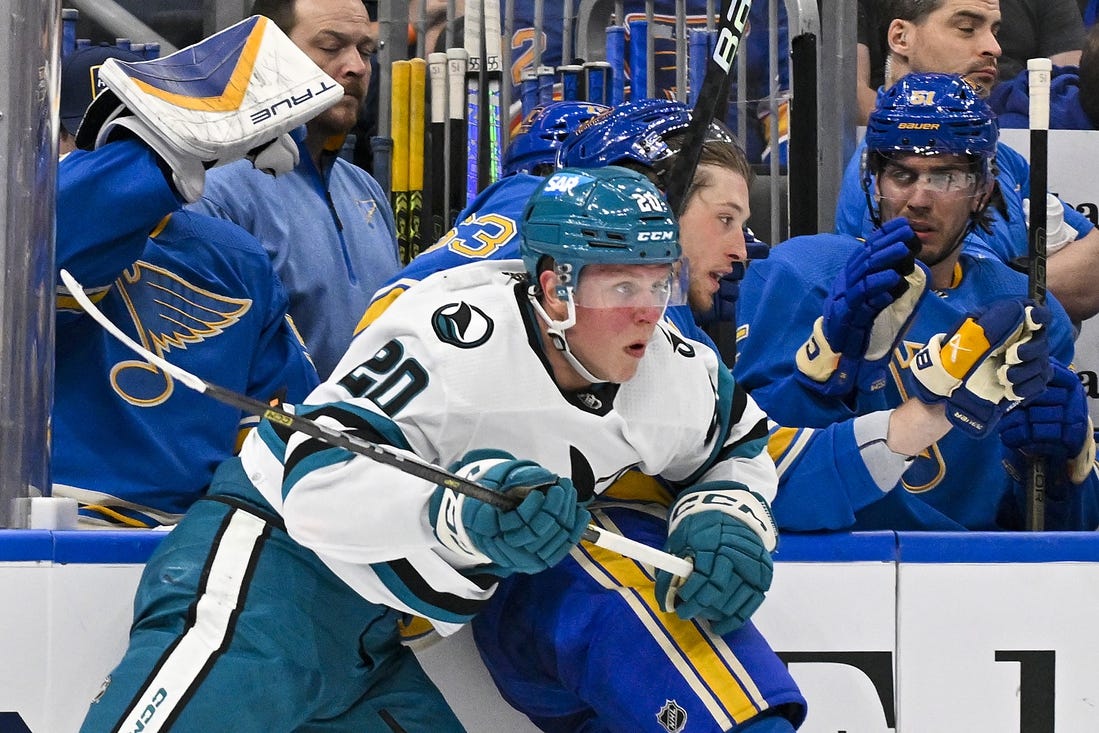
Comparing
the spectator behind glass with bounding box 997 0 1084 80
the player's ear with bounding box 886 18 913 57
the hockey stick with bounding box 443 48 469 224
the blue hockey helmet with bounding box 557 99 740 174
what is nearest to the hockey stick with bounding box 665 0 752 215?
the blue hockey helmet with bounding box 557 99 740 174

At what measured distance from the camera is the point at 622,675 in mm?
1930

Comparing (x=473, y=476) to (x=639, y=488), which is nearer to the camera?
(x=473, y=476)

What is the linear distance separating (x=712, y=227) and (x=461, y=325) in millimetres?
570

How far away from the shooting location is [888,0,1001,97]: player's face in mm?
3426

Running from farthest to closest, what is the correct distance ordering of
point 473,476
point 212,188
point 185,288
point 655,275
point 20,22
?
1. point 212,188
2. point 185,288
3. point 20,22
4. point 655,275
5. point 473,476

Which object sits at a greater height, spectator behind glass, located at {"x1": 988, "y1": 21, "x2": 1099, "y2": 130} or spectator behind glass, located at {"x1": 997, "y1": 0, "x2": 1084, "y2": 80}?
spectator behind glass, located at {"x1": 997, "y1": 0, "x2": 1084, "y2": 80}

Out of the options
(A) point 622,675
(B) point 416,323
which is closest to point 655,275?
(B) point 416,323

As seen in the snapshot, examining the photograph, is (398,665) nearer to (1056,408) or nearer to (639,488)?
(639,488)

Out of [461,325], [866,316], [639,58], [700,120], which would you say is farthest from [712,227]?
[639,58]

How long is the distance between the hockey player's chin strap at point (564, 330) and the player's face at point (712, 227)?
0.44 m

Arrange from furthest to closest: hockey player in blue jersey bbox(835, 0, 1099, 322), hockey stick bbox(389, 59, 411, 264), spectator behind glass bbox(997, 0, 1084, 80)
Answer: spectator behind glass bbox(997, 0, 1084, 80)
hockey player in blue jersey bbox(835, 0, 1099, 322)
hockey stick bbox(389, 59, 411, 264)

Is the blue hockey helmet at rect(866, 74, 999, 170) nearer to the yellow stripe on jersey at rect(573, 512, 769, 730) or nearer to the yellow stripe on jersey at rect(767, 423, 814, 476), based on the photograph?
the yellow stripe on jersey at rect(767, 423, 814, 476)

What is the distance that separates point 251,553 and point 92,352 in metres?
0.59

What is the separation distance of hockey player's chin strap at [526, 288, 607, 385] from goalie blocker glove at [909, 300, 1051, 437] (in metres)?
0.58
